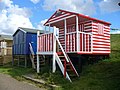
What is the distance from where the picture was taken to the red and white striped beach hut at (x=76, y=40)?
13.5 m

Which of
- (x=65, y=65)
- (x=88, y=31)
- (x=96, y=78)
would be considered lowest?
(x=96, y=78)

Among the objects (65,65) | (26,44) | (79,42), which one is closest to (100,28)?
(79,42)

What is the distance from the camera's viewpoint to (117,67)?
504 inches

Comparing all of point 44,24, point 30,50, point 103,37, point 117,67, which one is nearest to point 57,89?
point 117,67

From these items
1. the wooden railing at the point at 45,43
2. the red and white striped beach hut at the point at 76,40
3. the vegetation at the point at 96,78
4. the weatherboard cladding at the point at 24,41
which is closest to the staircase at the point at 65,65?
the red and white striped beach hut at the point at 76,40

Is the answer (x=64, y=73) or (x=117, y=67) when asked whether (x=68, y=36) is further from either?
(x=117, y=67)

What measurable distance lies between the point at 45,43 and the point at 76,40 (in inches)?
119

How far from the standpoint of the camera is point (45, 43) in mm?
15586

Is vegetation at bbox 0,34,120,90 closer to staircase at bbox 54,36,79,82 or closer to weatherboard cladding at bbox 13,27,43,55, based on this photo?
staircase at bbox 54,36,79,82

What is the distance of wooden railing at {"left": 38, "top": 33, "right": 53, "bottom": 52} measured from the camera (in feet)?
48.6

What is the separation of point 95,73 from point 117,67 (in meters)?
1.30

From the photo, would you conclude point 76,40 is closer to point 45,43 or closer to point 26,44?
point 45,43

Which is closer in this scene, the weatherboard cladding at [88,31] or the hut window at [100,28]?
the weatherboard cladding at [88,31]

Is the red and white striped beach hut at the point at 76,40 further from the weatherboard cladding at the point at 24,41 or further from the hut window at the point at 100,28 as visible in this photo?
the weatherboard cladding at the point at 24,41
